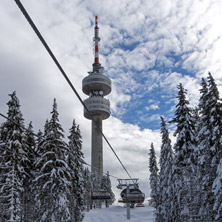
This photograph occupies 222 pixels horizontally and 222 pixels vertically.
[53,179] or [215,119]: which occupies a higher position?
[215,119]

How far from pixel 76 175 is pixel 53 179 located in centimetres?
901

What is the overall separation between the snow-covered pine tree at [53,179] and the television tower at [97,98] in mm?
80218

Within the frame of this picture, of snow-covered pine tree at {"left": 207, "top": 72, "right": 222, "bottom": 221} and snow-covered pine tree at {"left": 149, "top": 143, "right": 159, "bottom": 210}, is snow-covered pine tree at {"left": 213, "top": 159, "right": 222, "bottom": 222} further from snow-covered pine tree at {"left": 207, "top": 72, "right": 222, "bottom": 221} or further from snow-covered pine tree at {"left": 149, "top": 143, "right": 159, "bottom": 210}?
snow-covered pine tree at {"left": 149, "top": 143, "right": 159, "bottom": 210}

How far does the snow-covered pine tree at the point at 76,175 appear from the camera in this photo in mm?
35156

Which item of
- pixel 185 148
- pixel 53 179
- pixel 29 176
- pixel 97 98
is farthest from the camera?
pixel 97 98

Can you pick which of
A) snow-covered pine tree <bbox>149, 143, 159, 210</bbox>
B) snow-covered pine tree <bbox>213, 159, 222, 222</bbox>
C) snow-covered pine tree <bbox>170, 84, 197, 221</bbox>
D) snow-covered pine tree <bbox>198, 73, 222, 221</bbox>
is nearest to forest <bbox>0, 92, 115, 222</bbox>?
snow-covered pine tree <bbox>170, 84, 197, 221</bbox>

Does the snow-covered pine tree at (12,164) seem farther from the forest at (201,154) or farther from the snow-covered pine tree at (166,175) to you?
the snow-covered pine tree at (166,175)

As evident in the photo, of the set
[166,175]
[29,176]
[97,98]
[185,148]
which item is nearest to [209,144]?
[185,148]

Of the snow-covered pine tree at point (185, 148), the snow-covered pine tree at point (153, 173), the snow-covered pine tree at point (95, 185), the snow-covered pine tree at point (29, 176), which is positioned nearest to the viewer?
the snow-covered pine tree at point (185, 148)

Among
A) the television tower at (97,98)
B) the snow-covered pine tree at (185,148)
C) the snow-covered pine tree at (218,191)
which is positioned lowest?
the snow-covered pine tree at (218,191)

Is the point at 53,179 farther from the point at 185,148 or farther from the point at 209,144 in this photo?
the point at 209,144

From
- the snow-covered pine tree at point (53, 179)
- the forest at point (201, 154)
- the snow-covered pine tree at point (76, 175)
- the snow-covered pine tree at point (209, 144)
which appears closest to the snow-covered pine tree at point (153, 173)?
the snow-covered pine tree at point (76, 175)

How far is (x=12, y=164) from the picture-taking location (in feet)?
94.3

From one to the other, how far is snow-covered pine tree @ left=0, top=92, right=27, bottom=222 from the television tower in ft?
266
